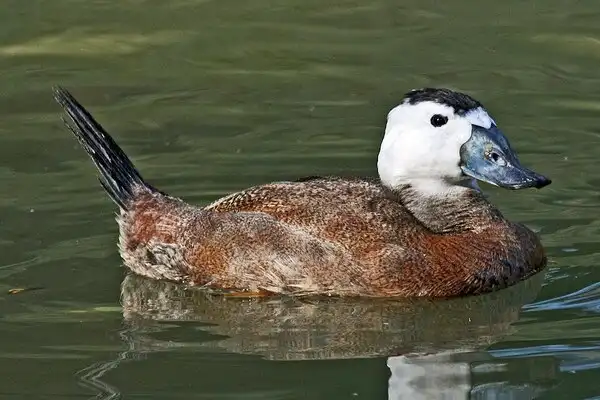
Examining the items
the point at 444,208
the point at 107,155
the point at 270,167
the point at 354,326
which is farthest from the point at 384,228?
the point at 270,167

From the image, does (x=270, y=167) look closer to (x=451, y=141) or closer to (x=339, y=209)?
(x=339, y=209)

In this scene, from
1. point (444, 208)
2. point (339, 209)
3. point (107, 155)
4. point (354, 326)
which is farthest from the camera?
point (107, 155)

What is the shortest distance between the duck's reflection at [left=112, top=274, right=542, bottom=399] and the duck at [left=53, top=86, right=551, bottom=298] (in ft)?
0.31

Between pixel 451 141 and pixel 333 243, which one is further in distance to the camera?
pixel 451 141

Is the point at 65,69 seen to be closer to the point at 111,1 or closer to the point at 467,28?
the point at 111,1

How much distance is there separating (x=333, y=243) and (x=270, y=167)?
2.60 meters

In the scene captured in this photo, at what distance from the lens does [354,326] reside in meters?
8.73

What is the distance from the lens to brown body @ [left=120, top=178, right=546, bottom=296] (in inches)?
357

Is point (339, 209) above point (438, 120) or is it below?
below

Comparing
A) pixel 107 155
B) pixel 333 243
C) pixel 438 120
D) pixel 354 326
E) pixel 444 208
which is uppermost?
pixel 438 120

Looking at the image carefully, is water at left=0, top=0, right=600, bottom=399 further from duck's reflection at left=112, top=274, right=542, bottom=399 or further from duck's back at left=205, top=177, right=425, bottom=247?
duck's back at left=205, top=177, right=425, bottom=247

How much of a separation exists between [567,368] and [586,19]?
24.2 feet

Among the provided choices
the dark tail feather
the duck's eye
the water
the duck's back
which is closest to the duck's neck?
the duck's back

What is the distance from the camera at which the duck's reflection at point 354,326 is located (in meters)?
8.13
